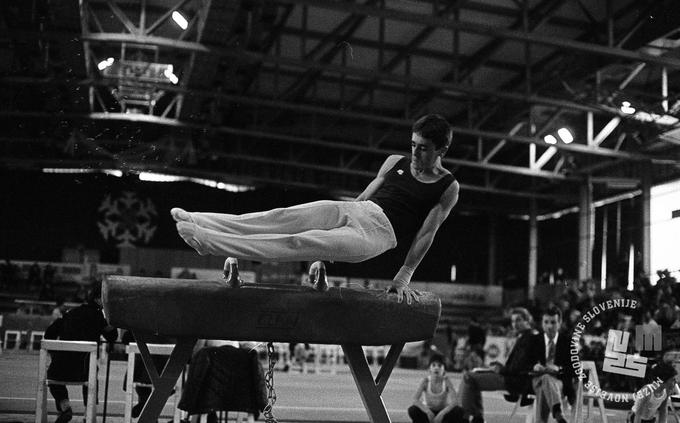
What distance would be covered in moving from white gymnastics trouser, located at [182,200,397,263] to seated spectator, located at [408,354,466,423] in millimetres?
3234

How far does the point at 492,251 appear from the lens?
21.7m

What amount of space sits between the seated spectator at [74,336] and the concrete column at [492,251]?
16.7 meters

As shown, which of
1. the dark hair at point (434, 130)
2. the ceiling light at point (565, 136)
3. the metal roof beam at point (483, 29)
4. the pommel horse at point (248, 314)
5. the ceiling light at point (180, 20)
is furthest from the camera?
the ceiling light at point (565, 136)

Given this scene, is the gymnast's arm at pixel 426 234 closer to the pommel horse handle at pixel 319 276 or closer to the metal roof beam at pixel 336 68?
the pommel horse handle at pixel 319 276

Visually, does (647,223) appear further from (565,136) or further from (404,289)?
(404,289)

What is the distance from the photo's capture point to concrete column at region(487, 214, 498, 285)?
21.0m

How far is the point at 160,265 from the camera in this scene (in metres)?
17.2

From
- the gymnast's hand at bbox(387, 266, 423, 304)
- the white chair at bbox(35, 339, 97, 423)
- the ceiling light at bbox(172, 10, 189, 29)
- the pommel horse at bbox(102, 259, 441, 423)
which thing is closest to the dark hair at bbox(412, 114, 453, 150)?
the gymnast's hand at bbox(387, 266, 423, 304)

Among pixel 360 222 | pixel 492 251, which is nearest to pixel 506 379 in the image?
pixel 360 222

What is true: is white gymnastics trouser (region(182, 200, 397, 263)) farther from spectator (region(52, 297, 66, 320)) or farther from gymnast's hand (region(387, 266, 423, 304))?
spectator (region(52, 297, 66, 320))

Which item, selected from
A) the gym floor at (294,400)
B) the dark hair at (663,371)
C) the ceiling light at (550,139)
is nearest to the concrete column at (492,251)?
the ceiling light at (550,139)

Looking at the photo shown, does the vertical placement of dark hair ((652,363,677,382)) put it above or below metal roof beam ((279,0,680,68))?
below

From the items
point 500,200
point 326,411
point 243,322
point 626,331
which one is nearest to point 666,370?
point 626,331

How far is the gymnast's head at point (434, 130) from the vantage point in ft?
11.0
